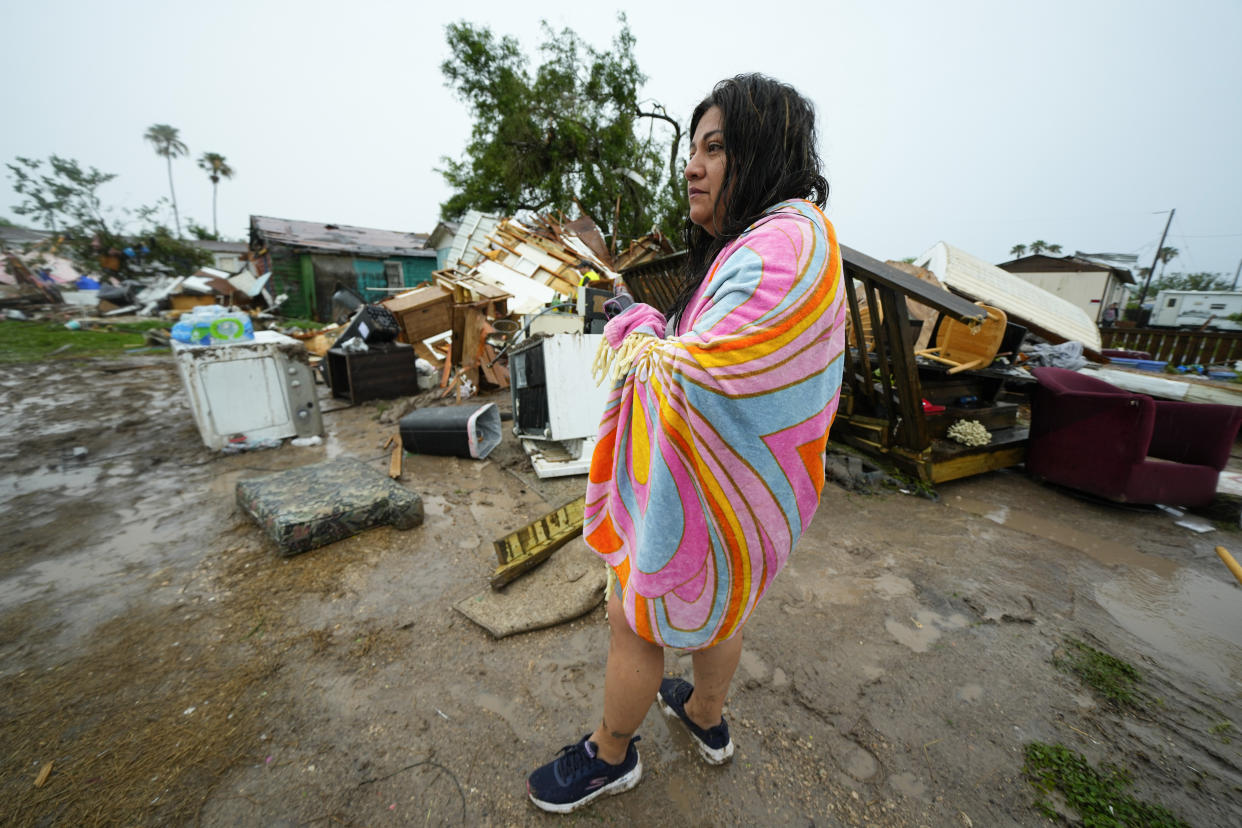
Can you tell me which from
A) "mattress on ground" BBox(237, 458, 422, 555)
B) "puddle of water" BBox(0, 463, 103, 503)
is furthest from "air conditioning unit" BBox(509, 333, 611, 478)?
"puddle of water" BBox(0, 463, 103, 503)

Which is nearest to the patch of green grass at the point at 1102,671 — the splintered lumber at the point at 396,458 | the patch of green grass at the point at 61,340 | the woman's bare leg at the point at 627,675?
the woman's bare leg at the point at 627,675

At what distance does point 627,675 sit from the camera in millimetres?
1228

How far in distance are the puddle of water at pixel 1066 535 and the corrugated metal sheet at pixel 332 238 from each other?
65.7 ft

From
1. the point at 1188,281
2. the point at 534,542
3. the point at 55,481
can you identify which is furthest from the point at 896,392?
the point at 1188,281

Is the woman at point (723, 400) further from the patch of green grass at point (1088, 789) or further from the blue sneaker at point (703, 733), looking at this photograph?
the patch of green grass at point (1088, 789)

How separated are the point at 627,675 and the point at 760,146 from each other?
139cm

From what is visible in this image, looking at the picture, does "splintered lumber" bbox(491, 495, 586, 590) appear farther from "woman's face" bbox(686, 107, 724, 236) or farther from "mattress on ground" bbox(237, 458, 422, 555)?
"woman's face" bbox(686, 107, 724, 236)

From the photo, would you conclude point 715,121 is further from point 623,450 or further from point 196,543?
point 196,543

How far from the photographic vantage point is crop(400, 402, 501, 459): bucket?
4.04m

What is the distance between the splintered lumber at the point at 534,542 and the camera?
7.66ft

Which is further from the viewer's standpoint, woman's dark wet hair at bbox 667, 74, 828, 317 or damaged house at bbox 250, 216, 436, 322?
damaged house at bbox 250, 216, 436, 322

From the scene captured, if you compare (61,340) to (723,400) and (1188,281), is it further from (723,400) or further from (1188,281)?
(1188,281)

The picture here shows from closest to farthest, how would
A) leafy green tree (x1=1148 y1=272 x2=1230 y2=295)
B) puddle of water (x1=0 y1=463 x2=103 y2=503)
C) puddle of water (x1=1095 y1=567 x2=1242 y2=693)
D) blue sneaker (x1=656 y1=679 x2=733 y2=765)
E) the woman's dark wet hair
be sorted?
the woman's dark wet hair, blue sneaker (x1=656 y1=679 x2=733 y2=765), puddle of water (x1=1095 y1=567 x2=1242 y2=693), puddle of water (x1=0 y1=463 x2=103 y2=503), leafy green tree (x1=1148 y1=272 x2=1230 y2=295)

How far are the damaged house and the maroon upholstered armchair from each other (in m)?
16.4
